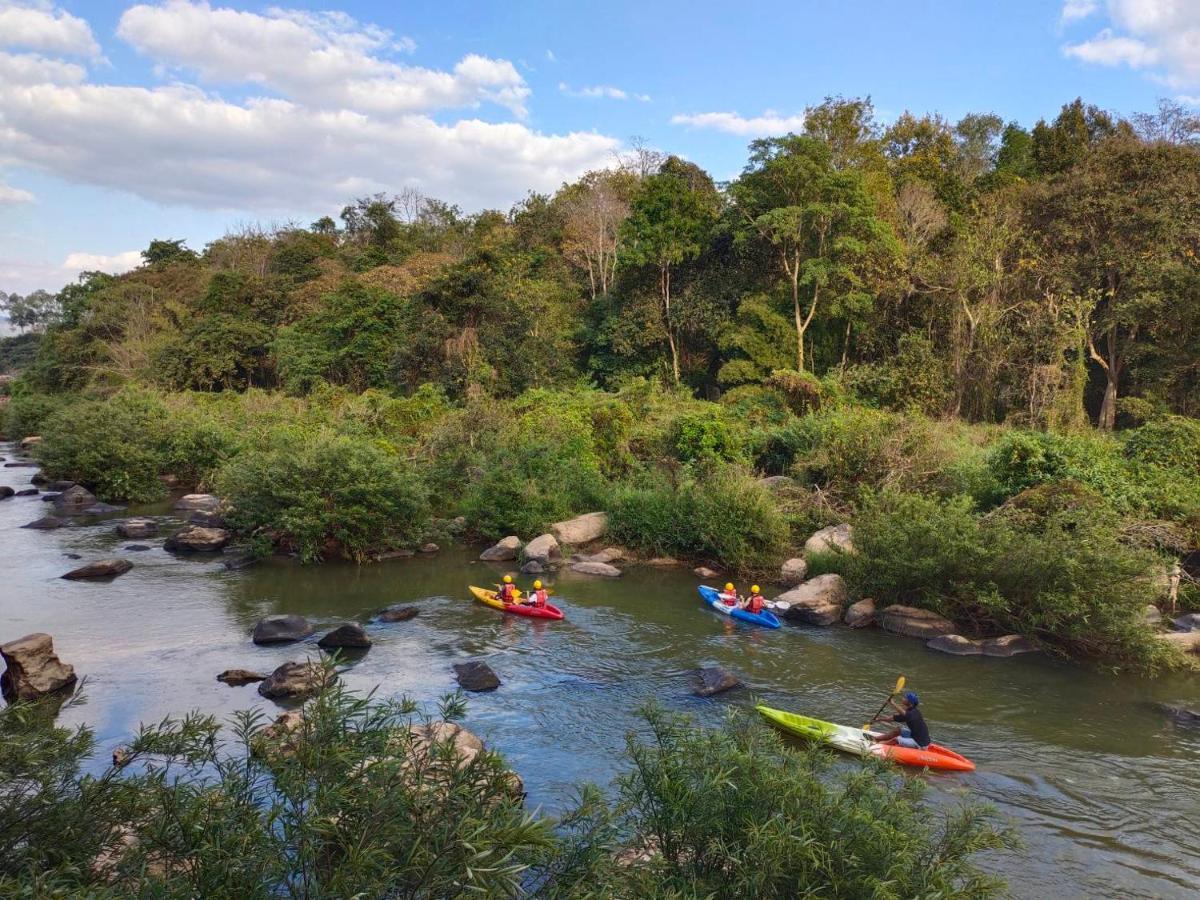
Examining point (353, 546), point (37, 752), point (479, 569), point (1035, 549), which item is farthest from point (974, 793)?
point (353, 546)

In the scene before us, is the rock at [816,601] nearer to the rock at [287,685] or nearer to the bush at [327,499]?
the rock at [287,685]

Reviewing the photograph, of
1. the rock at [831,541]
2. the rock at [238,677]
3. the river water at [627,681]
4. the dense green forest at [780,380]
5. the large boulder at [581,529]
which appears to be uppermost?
the dense green forest at [780,380]

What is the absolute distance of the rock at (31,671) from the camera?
12.5 meters

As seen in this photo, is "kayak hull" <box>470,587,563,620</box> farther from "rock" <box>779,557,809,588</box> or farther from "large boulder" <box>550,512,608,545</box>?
"rock" <box>779,557,809,588</box>

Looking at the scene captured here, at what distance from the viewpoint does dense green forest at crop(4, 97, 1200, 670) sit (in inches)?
711

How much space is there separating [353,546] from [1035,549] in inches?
631

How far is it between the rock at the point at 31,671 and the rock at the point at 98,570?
Answer: 6764 mm

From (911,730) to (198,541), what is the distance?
18854mm

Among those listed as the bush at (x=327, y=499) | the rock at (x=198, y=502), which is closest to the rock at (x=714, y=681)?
the bush at (x=327, y=499)

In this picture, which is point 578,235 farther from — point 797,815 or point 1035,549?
point 797,815

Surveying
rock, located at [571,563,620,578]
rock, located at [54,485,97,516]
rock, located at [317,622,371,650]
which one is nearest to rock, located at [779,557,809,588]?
rock, located at [571,563,620,578]

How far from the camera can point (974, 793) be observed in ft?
35.4

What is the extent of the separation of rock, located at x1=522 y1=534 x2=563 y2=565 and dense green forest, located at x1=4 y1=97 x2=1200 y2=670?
1062 millimetres

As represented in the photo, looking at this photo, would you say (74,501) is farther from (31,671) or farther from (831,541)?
(831,541)
